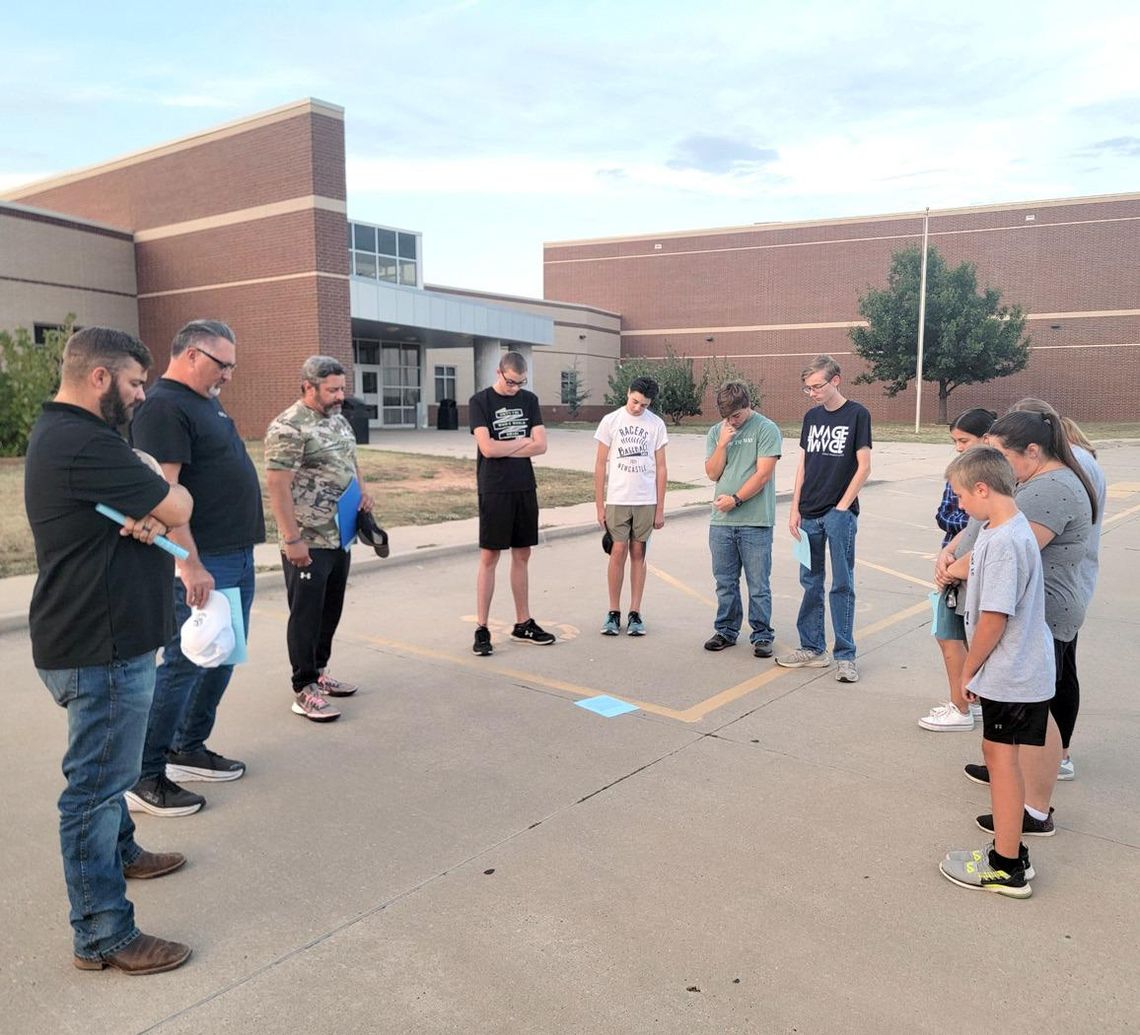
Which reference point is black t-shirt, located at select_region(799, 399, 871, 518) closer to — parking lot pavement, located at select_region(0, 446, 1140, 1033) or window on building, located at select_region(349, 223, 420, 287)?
parking lot pavement, located at select_region(0, 446, 1140, 1033)

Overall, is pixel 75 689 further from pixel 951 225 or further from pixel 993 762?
pixel 951 225

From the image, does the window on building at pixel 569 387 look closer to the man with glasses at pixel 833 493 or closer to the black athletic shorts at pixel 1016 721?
the man with glasses at pixel 833 493

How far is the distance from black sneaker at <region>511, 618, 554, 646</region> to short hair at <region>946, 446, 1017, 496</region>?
370 centimetres

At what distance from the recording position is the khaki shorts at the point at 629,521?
6844 mm

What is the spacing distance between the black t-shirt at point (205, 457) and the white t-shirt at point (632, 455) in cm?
310

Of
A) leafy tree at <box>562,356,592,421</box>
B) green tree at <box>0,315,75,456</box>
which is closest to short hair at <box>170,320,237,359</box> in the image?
green tree at <box>0,315,75,456</box>

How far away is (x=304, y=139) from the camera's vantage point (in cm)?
2486

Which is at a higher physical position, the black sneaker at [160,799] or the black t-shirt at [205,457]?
the black t-shirt at [205,457]

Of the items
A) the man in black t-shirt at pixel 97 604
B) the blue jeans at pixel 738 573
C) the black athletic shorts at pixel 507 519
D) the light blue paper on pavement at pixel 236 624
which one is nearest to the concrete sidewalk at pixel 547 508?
the black athletic shorts at pixel 507 519

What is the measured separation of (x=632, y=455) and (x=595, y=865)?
12.2 ft

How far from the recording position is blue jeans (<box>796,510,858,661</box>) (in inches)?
228

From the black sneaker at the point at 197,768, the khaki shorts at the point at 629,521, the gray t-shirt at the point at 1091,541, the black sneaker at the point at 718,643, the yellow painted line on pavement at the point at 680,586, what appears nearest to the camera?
the gray t-shirt at the point at 1091,541

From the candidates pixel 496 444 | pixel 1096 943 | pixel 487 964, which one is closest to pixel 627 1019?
pixel 487 964

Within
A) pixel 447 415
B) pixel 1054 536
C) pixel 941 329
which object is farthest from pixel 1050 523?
pixel 941 329
